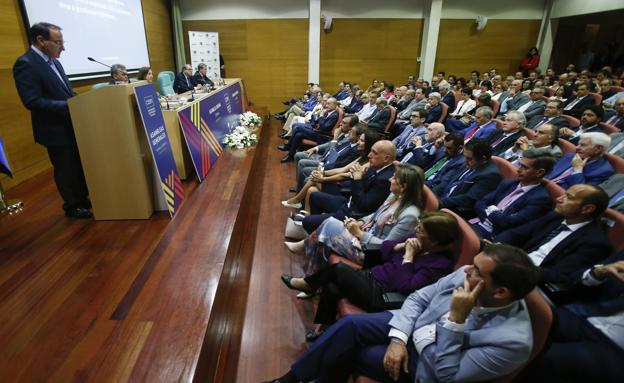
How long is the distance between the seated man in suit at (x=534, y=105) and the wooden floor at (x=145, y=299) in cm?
414

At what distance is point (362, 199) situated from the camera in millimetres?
2518

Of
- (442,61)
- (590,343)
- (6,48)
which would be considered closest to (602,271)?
(590,343)

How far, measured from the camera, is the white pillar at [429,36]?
913 cm

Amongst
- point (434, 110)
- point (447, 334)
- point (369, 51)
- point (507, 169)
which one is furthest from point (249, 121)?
point (447, 334)

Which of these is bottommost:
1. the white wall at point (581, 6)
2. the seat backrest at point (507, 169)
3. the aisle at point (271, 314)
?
the aisle at point (271, 314)

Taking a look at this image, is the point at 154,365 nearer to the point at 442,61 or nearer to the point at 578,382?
the point at 578,382

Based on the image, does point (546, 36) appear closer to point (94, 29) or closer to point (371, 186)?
point (371, 186)

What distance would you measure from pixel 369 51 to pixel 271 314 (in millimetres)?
9356

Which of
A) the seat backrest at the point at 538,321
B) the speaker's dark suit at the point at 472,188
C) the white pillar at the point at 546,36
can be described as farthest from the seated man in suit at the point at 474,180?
the white pillar at the point at 546,36

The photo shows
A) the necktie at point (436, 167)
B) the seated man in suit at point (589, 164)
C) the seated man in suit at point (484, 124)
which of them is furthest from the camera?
the seated man in suit at point (484, 124)

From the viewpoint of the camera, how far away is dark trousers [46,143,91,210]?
2355mm

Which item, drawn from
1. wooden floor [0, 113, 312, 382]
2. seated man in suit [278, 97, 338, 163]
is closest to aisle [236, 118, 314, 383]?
wooden floor [0, 113, 312, 382]

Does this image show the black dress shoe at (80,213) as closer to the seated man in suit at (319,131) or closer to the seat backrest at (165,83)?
the seated man in suit at (319,131)

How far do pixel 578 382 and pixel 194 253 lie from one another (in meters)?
2.01
